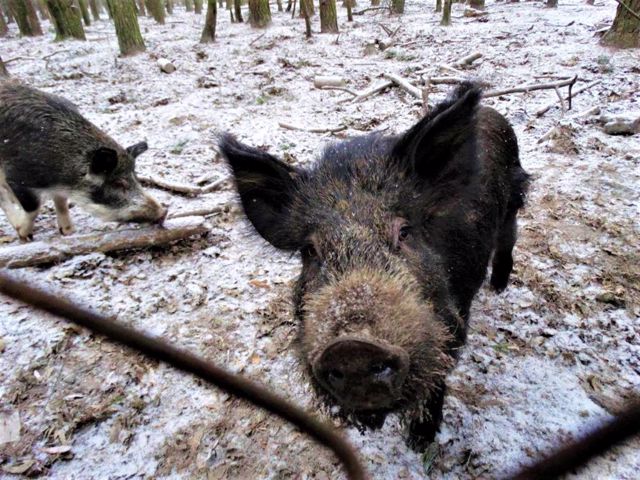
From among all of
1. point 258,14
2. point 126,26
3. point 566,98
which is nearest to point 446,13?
point 258,14

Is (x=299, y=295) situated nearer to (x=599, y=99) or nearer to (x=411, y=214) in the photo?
(x=411, y=214)

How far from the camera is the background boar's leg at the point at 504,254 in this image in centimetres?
375

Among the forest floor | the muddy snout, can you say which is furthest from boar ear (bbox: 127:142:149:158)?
the muddy snout

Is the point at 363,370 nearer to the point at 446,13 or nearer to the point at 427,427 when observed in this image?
the point at 427,427

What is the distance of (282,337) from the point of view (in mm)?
3764

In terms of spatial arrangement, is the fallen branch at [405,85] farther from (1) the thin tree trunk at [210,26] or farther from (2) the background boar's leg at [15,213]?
(1) the thin tree trunk at [210,26]

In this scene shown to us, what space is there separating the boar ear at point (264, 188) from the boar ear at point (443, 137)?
0.73 metres

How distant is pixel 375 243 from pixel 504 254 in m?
2.45

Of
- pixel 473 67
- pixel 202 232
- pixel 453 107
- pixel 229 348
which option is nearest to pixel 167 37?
pixel 473 67

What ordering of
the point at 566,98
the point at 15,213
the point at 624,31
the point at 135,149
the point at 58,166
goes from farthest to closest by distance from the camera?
the point at 624,31 → the point at 566,98 → the point at 135,149 → the point at 15,213 → the point at 58,166

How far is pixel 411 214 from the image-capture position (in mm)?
2152

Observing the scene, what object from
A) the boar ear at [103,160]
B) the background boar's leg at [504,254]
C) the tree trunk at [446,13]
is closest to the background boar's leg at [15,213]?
the boar ear at [103,160]

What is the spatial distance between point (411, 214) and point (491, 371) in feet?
6.31

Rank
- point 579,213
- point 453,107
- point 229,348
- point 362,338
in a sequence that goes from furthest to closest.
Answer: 1. point 579,213
2. point 229,348
3. point 453,107
4. point 362,338
